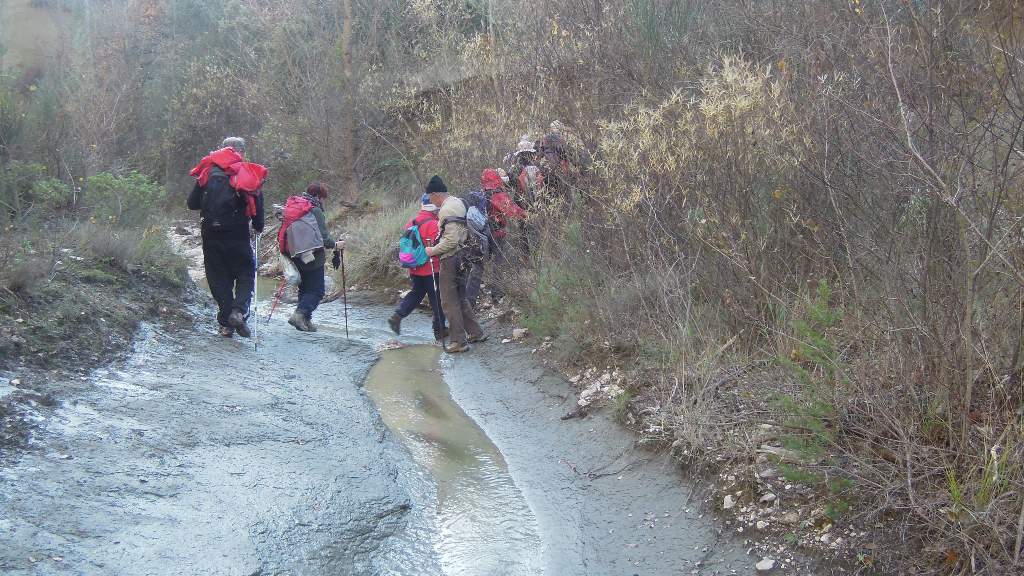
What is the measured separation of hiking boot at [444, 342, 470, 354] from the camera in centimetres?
983

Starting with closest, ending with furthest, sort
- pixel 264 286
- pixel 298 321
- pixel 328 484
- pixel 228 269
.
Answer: pixel 328 484
pixel 228 269
pixel 298 321
pixel 264 286

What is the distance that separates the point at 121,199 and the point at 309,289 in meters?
3.79

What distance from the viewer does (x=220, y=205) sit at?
30.2ft

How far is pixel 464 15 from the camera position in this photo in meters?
20.1

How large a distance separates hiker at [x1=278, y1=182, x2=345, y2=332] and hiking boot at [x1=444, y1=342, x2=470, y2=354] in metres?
1.77

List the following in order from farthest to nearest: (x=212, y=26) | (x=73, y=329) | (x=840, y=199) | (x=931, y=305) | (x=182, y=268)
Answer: (x=212, y=26) < (x=182, y=268) < (x=73, y=329) < (x=840, y=199) < (x=931, y=305)

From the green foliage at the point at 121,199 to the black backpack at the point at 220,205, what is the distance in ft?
10.9

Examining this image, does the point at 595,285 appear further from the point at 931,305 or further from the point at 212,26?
the point at 212,26

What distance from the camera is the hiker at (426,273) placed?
9.82m

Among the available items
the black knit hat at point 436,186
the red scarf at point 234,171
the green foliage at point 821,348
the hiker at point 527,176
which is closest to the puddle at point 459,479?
the green foliage at point 821,348

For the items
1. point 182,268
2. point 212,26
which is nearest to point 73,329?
point 182,268

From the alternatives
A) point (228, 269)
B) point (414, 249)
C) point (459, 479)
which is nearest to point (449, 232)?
point (414, 249)

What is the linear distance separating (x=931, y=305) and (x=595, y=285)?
4.24 meters

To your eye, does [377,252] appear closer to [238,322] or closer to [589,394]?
[238,322]
